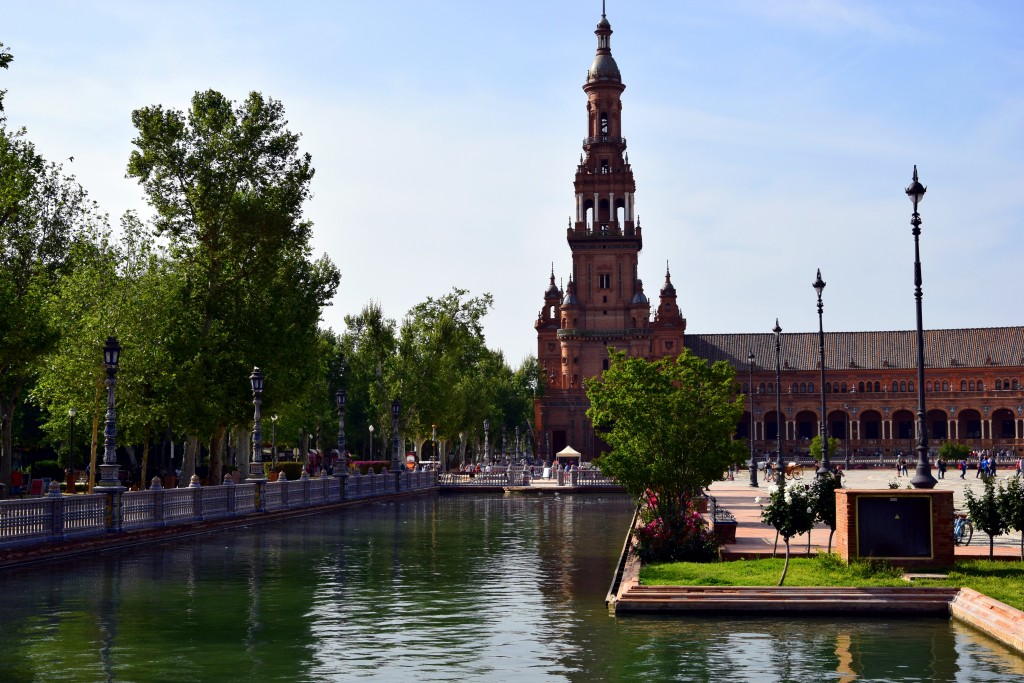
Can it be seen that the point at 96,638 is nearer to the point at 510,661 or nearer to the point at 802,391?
the point at 510,661

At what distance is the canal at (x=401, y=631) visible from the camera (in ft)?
53.5

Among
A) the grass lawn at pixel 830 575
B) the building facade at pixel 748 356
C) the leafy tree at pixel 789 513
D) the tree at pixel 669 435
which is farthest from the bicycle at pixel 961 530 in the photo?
the building facade at pixel 748 356

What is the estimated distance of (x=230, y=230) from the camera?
55188mm

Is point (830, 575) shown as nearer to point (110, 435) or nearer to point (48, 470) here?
point (110, 435)

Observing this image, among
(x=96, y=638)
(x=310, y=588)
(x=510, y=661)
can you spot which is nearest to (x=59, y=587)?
(x=310, y=588)

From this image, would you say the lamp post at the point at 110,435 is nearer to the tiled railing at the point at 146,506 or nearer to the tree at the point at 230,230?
the tiled railing at the point at 146,506

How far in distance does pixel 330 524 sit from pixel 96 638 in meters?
26.7

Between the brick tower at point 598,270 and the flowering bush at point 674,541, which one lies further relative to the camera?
the brick tower at point 598,270

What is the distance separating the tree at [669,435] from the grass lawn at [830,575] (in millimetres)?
3072

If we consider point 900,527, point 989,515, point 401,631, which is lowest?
point 401,631

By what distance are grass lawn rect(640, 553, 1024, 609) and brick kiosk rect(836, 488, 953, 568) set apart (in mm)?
344

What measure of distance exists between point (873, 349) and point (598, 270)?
154 ft

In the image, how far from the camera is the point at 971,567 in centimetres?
2345

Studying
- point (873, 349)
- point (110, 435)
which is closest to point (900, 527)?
point (110, 435)
